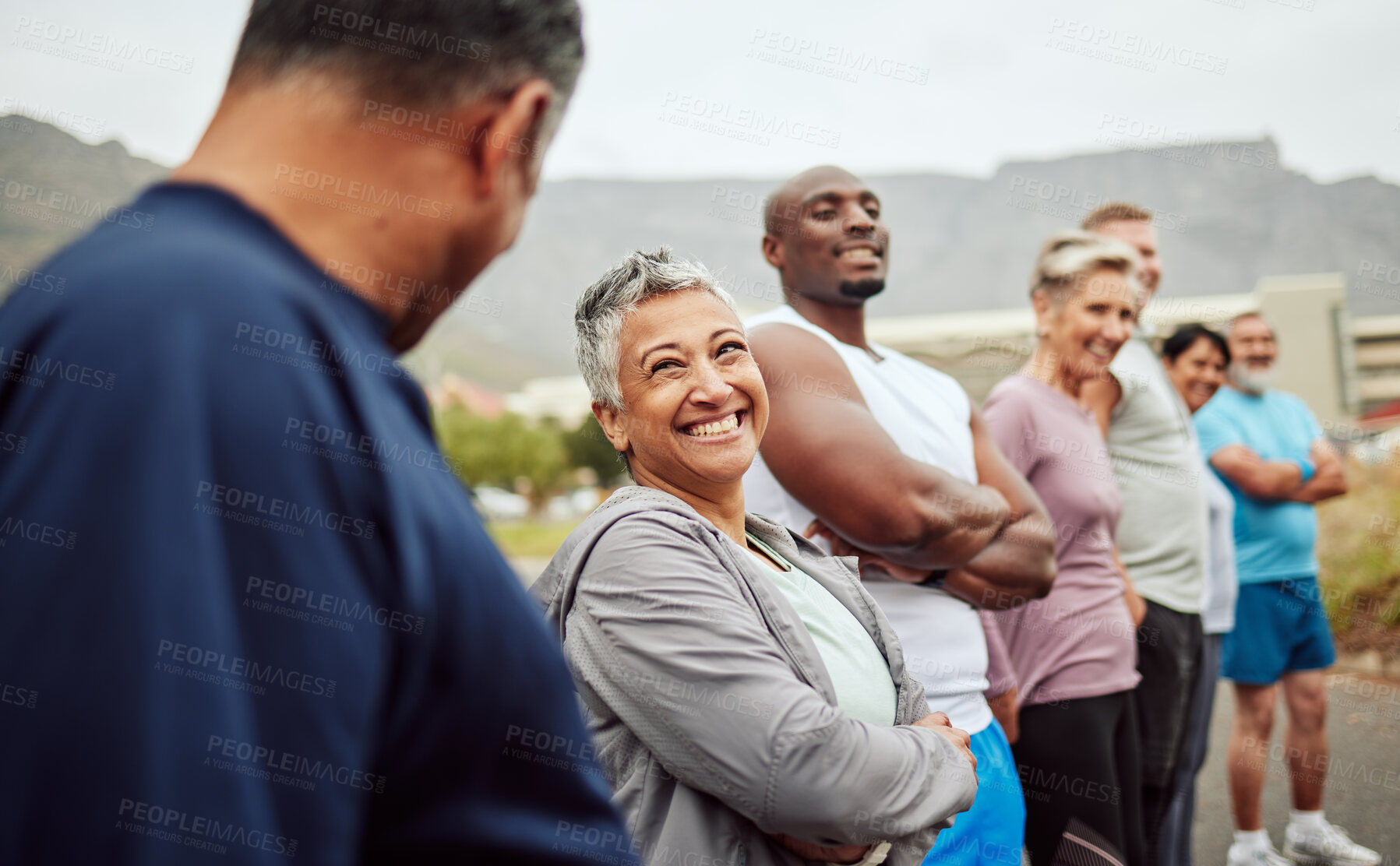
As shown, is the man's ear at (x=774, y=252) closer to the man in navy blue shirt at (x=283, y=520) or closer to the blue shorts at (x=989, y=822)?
the blue shorts at (x=989, y=822)

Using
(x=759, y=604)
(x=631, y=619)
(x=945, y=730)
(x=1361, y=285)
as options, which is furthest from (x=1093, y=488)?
(x=1361, y=285)

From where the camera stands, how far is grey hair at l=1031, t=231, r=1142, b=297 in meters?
3.75

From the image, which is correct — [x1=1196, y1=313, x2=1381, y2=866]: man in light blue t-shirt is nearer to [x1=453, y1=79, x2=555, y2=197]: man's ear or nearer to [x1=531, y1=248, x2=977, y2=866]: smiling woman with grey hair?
[x1=531, y1=248, x2=977, y2=866]: smiling woman with grey hair

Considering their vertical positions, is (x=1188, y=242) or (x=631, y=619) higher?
(x=1188, y=242)

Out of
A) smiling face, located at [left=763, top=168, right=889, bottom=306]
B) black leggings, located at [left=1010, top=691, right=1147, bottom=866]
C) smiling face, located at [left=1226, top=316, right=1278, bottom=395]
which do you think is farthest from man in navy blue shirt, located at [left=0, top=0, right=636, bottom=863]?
smiling face, located at [left=1226, top=316, right=1278, bottom=395]

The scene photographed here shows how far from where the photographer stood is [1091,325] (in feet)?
12.1

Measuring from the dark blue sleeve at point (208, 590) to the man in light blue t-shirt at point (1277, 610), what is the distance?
501 cm

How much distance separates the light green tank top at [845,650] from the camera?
188 centimetres

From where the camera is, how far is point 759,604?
1782mm

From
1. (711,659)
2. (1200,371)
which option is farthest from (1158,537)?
(711,659)

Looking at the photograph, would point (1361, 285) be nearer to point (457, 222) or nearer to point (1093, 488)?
point (1093, 488)

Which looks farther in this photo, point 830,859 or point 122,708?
point 830,859

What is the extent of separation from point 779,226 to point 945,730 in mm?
1762

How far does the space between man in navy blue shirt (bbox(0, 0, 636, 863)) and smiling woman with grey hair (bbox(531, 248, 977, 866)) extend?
0.76m
